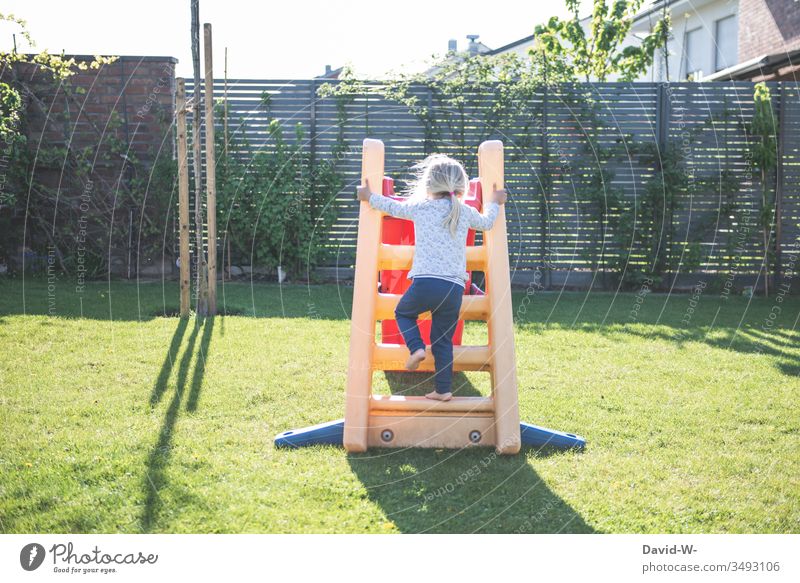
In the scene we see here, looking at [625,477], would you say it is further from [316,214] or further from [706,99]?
[706,99]

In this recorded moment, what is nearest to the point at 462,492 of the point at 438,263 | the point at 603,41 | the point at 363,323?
the point at 363,323

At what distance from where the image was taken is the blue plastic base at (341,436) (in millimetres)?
4184

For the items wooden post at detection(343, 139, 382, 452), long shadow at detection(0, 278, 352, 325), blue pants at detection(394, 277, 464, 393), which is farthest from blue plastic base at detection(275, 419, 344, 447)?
long shadow at detection(0, 278, 352, 325)

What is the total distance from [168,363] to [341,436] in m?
2.02

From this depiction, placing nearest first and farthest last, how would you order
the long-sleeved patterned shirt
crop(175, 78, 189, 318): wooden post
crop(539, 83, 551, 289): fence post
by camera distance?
the long-sleeved patterned shirt < crop(175, 78, 189, 318): wooden post < crop(539, 83, 551, 289): fence post

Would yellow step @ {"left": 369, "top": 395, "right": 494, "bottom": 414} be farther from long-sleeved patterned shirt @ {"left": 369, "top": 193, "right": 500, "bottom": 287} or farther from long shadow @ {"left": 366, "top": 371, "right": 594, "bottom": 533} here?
long-sleeved patterned shirt @ {"left": 369, "top": 193, "right": 500, "bottom": 287}

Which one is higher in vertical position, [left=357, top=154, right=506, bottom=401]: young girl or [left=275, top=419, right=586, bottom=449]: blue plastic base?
[left=357, top=154, right=506, bottom=401]: young girl

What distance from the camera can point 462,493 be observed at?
3.57 m

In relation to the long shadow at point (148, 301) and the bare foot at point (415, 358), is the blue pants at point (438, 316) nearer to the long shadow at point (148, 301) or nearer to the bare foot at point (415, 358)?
the bare foot at point (415, 358)

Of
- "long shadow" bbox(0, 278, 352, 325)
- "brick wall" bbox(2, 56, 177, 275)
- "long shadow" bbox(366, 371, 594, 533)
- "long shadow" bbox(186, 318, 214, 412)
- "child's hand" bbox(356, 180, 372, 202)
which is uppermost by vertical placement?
"brick wall" bbox(2, 56, 177, 275)

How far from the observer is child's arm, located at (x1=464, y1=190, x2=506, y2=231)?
175 inches

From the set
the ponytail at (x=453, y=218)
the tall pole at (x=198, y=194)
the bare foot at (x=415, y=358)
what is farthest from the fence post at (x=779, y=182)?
the bare foot at (x=415, y=358)

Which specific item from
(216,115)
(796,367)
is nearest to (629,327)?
(796,367)

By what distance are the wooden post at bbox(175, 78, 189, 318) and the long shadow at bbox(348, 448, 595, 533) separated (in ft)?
11.9
